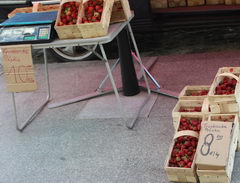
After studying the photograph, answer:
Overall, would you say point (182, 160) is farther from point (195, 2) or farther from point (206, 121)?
point (195, 2)

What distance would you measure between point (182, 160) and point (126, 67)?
187 cm

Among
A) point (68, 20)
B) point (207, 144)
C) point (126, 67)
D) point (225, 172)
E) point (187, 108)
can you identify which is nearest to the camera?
point (225, 172)

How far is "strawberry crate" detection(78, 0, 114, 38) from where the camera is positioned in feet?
14.1

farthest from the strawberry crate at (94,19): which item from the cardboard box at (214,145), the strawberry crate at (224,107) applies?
the cardboard box at (214,145)

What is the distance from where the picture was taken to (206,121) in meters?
3.70

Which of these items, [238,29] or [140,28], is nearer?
[140,28]

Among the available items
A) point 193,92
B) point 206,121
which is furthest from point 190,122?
point 193,92

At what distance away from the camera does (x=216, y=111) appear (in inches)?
149

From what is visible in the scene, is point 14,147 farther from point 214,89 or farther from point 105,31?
point 214,89

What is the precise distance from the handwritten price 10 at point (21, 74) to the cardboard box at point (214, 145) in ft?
5.79

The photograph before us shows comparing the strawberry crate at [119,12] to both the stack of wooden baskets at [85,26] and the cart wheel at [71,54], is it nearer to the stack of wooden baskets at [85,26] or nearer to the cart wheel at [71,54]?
the stack of wooden baskets at [85,26]

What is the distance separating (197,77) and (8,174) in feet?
8.26

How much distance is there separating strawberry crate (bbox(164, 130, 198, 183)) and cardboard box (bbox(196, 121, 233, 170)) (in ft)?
0.30

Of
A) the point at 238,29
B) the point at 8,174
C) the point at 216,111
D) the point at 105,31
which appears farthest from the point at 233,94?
the point at 238,29
